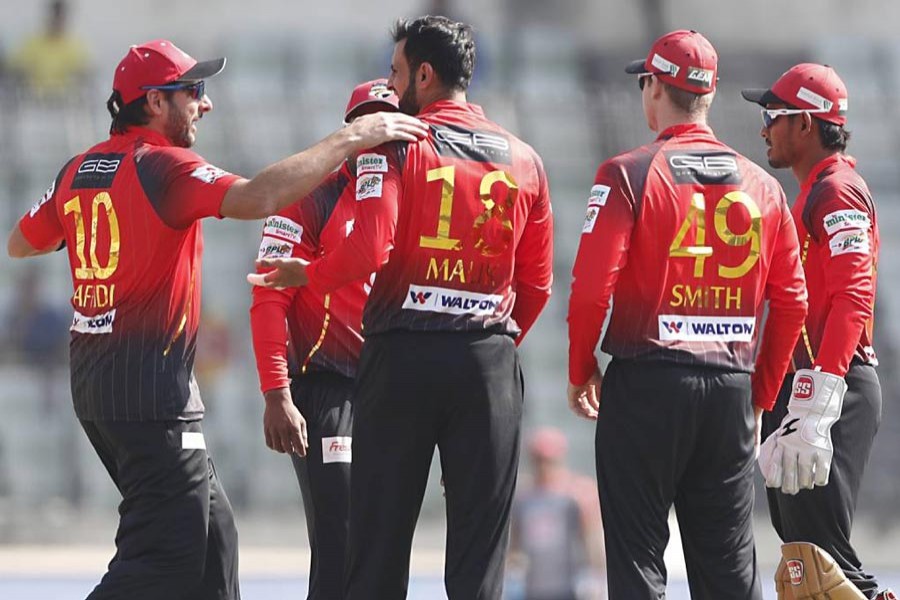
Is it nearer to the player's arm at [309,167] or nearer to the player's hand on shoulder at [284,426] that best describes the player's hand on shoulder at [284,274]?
the player's arm at [309,167]

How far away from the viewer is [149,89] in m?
5.20

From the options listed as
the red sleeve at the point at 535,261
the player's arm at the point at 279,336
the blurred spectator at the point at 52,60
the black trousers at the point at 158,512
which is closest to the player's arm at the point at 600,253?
the red sleeve at the point at 535,261

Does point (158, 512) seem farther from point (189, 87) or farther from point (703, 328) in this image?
point (703, 328)

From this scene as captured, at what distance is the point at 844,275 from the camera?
539 cm

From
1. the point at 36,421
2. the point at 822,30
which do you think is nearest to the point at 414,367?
the point at 36,421

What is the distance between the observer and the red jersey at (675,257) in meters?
4.87

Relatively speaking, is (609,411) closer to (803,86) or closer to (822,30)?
(803,86)

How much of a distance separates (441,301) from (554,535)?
3.77m

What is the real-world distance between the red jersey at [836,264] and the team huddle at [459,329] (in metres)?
0.01

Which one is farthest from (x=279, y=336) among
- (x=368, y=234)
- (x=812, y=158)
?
(x=812, y=158)

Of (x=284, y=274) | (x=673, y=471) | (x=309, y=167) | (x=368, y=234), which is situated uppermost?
(x=309, y=167)

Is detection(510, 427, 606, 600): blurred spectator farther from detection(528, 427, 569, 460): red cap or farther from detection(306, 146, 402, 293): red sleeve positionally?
detection(306, 146, 402, 293): red sleeve

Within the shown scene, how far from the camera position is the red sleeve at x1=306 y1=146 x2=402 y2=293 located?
14.9ft

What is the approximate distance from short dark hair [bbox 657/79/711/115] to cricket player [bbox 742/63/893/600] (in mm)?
670
